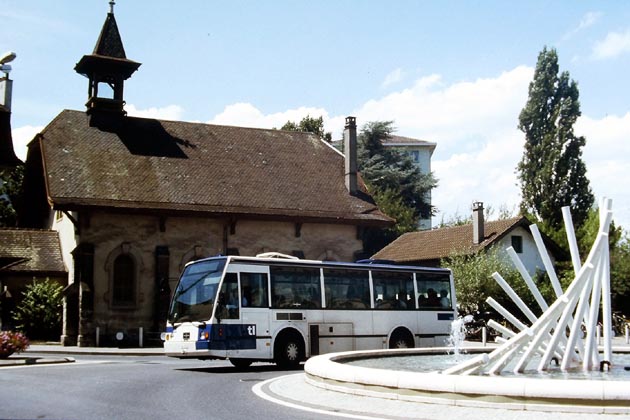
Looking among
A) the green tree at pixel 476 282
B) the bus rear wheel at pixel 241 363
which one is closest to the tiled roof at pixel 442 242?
the green tree at pixel 476 282

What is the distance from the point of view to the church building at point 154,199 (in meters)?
34.8

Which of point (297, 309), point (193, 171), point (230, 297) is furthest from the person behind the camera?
point (193, 171)

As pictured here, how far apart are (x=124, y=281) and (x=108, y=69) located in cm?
1136

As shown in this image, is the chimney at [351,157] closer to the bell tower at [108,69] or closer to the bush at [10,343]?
the bell tower at [108,69]

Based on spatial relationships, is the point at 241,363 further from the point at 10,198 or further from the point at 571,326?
the point at 10,198

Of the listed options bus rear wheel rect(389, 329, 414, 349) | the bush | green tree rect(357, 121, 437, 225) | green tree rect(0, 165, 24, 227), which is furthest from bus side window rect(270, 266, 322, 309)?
green tree rect(357, 121, 437, 225)

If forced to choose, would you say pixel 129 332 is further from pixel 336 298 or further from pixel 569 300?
pixel 569 300

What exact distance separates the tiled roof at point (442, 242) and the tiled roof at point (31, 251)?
67.3 ft

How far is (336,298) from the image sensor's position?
23250mm

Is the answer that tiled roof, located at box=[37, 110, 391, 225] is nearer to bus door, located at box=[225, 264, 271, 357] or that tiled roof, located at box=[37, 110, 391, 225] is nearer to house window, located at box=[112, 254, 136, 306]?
house window, located at box=[112, 254, 136, 306]

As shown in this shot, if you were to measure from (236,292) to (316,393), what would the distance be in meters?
7.88

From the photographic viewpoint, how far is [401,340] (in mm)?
24531

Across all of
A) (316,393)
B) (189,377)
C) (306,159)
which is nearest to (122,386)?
(189,377)

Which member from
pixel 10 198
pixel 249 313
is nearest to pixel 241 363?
pixel 249 313
